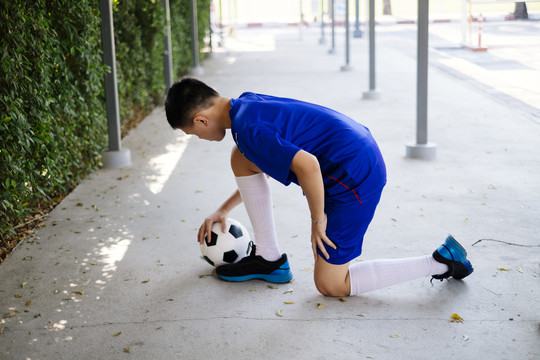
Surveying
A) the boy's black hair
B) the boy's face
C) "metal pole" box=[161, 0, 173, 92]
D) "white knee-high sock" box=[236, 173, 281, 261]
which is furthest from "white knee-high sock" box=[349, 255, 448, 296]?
"metal pole" box=[161, 0, 173, 92]

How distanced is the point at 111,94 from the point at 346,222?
377 centimetres

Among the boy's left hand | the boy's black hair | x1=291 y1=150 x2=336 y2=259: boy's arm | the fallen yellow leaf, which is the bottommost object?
the fallen yellow leaf

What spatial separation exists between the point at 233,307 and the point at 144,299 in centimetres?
49

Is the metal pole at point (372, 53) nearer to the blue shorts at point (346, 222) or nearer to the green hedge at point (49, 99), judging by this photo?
the green hedge at point (49, 99)

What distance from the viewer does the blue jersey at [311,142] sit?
3002 millimetres

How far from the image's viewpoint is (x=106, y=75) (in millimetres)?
6352

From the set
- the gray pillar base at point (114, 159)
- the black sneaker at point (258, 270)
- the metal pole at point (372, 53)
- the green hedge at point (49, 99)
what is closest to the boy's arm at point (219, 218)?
the black sneaker at point (258, 270)

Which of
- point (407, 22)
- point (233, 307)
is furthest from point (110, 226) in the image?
point (407, 22)

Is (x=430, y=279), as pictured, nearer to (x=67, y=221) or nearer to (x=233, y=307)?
(x=233, y=307)

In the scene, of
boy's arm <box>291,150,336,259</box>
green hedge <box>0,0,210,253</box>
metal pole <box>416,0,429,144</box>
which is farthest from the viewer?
metal pole <box>416,0,429,144</box>

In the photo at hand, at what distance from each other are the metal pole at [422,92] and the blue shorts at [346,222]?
10.9ft

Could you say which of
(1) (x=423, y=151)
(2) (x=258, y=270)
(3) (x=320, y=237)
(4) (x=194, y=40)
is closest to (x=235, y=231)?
(2) (x=258, y=270)

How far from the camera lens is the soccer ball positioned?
12.4 feet

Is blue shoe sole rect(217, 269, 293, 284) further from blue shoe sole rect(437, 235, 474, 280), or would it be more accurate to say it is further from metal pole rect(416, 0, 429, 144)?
metal pole rect(416, 0, 429, 144)
